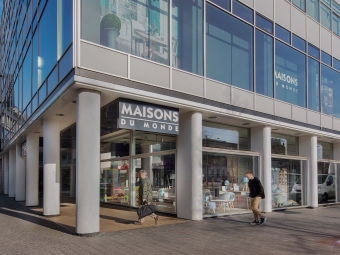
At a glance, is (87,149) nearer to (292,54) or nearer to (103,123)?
(103,123)

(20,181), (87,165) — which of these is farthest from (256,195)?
(20,181)

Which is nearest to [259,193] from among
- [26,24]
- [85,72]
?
[85,72]

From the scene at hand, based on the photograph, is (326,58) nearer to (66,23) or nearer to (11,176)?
(66,23)

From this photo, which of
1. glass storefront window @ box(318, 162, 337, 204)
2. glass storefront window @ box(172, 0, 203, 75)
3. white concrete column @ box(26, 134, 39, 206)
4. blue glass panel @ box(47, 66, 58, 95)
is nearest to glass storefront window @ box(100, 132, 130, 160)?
white concrete column @ box(26, 134, 39, 206)

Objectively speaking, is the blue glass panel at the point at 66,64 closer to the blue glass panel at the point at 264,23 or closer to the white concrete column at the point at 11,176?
the blue glass panel at the point at 264,23

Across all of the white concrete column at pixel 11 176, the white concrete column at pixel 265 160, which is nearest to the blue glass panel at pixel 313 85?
the white concrete column at pixel 265 160

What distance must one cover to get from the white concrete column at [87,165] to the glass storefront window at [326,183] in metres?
13.5

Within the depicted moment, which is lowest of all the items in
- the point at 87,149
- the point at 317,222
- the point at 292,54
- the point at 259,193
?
the point at 317,222

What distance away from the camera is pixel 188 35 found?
1193 centimetres

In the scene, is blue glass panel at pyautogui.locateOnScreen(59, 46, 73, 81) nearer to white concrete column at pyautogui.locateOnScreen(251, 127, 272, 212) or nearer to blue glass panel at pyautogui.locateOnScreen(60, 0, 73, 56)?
blue glass panel at pyautogui.locateOnScreen(60, 0, 73, 56)

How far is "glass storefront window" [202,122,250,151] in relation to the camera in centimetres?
1288

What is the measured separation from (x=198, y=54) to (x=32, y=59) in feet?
25.0

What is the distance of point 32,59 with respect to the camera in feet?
49.0

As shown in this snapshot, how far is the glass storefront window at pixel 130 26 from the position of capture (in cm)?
921
